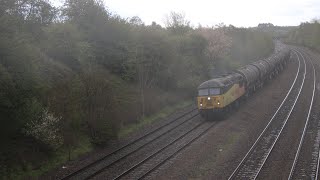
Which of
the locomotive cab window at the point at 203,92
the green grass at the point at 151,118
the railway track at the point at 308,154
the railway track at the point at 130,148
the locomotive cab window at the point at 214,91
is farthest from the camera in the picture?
the locomotive cab window at the point at 203,92

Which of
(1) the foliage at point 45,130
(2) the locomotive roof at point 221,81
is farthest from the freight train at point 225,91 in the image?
(1) the foliage at point 45,130

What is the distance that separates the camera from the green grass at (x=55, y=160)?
18.6 meters

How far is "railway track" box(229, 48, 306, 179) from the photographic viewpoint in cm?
1798

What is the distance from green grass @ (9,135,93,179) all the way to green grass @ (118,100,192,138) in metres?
3.08

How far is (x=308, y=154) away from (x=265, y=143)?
2.96 metres

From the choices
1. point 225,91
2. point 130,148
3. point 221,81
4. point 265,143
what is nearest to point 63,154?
point 130,148

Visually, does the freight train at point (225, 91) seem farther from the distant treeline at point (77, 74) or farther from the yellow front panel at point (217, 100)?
the distant treeline at point (77, 74)

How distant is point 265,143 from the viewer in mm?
22438

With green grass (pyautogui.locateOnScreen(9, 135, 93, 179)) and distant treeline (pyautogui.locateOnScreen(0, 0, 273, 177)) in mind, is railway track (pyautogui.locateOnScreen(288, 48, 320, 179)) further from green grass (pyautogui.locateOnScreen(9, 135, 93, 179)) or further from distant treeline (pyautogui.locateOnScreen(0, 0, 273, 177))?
green grass (pyautogui.locateOnScreen(9, 135, 93, 179))

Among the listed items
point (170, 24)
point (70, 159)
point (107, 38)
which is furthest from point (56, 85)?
point (170, 24)

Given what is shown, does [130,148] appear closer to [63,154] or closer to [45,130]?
[63,154]

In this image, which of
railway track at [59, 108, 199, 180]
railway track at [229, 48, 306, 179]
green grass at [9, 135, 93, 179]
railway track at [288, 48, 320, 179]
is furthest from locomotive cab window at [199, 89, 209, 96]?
green grass at [9, 135, 93, 179]

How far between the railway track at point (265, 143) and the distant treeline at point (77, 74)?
330 inches

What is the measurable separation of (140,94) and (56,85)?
9356 mm
